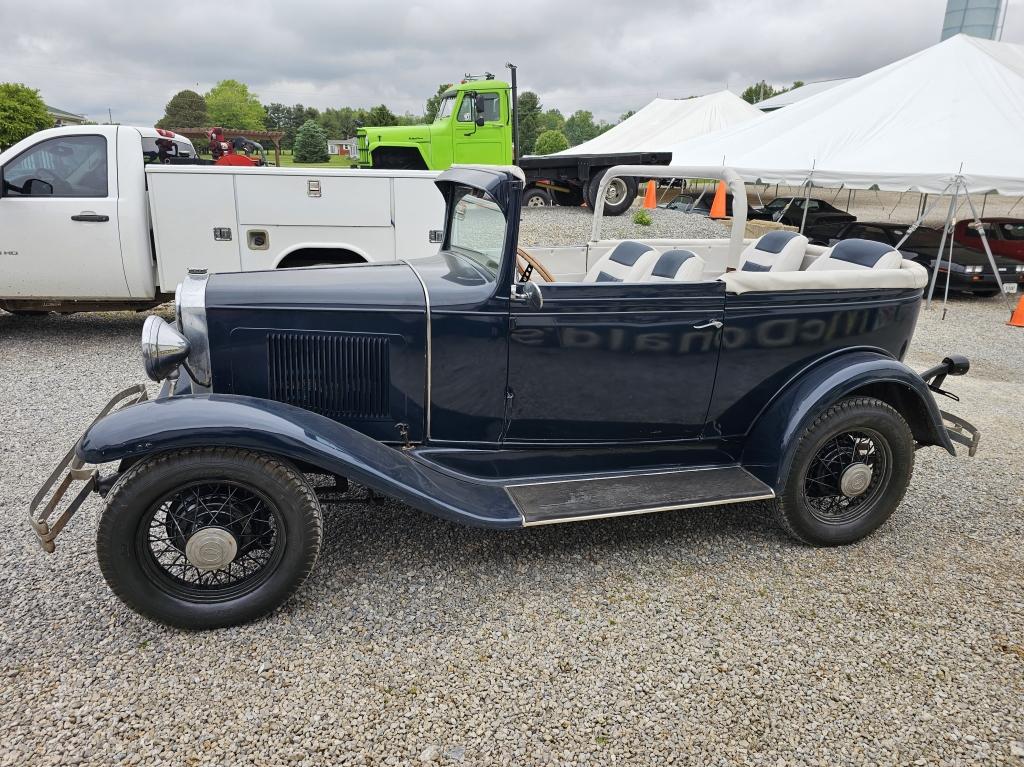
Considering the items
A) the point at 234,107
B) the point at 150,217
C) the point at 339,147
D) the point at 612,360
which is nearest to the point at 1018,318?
the point at 612,360

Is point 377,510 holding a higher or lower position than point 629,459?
lower

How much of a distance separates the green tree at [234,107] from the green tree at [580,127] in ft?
132

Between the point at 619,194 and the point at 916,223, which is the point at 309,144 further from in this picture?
the point at 916,223

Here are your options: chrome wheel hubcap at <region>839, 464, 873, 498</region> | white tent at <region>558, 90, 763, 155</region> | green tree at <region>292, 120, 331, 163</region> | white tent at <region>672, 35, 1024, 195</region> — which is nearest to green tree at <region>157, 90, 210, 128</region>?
green tree at <region>292, 120, 331, 163</region>

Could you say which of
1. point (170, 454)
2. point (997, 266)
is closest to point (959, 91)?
point (997, 266)

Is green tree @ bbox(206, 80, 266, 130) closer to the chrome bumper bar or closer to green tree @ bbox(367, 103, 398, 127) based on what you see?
green tree @ bbox(367, 103, 398, 127)

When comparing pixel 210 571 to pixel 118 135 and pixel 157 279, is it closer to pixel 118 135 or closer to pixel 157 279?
pixel 157 279

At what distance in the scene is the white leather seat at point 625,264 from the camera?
12.5 feet

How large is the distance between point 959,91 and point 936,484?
10892 mm

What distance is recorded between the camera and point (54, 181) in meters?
6.52

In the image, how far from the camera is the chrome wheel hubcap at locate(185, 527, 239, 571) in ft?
8.68

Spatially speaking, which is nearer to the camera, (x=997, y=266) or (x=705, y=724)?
(x=705, y=724)

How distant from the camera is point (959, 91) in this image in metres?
12.0

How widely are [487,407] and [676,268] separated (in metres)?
1.27
